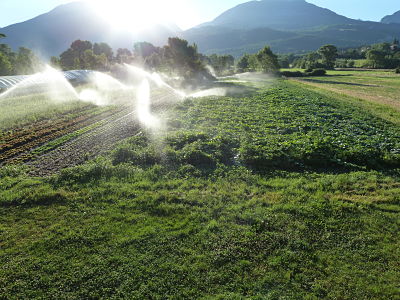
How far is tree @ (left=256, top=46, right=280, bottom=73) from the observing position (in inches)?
3691

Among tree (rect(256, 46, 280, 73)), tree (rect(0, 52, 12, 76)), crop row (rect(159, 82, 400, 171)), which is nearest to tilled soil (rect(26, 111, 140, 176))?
crop row (rect(159, 82, 400, 171))

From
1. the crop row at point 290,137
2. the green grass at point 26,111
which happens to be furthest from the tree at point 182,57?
the crop row at point 290,137

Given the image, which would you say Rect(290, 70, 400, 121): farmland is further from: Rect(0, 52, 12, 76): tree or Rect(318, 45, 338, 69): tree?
Rect(0, 52, 12, 76): tree

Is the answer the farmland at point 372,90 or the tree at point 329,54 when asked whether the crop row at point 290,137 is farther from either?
the tree at point 329,54

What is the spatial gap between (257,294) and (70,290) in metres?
5.99

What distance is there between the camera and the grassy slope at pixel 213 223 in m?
7.88

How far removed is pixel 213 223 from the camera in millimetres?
10422

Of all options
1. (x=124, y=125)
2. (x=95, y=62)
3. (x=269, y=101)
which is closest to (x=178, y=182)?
(x=124, y=125)

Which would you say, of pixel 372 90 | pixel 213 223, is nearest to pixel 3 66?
pixel 213 223

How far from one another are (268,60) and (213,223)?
3762 inches

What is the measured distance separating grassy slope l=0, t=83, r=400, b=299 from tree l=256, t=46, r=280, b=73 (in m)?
83.1

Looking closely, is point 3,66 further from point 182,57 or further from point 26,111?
point 26,111

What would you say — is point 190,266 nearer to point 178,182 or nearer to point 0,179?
point 178,182

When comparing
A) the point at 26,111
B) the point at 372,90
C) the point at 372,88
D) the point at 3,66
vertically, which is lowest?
the point at 372,90
